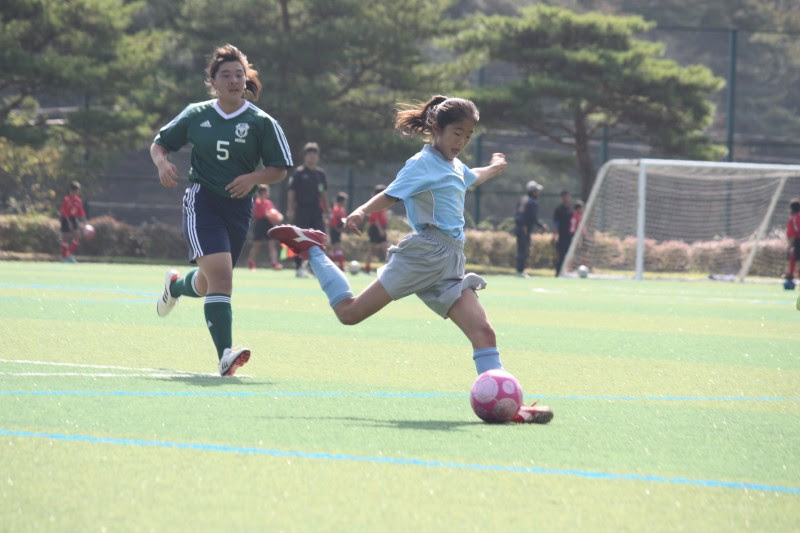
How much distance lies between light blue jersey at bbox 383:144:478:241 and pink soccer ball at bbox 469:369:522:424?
3.29ft

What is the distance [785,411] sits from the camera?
24.8 ft

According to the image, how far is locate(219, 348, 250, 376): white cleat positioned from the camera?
27.6ft

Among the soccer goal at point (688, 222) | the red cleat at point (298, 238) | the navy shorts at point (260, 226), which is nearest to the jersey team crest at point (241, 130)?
the red cleat at point (298, 238)

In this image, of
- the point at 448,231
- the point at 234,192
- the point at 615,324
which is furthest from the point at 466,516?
the point at 615,324

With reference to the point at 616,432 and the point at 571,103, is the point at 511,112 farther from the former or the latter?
the point at 616,432

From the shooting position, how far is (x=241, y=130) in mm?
9094

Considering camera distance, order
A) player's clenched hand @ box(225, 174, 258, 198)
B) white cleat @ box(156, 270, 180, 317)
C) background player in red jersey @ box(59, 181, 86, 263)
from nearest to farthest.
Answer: player's clenched hand @ box(225, 174, 258, 198)
white cleat @ box(156, 270, 180, 317)
background player in red jersey @ box(59, 181, 86, 263)

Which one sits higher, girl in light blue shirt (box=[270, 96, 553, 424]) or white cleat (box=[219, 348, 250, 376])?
girl in light blue shirt (box=[270, 96, 553, 424])

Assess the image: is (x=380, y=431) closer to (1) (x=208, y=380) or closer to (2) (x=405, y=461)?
(2) (x=405, y=461)

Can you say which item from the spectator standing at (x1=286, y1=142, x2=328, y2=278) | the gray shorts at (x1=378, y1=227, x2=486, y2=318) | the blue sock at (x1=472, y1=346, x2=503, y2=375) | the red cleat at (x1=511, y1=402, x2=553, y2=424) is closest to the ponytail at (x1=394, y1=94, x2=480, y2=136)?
the gray shorts at (x1=378, y1=227, x2=486, y2=318)

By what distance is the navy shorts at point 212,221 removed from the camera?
8.99 metres

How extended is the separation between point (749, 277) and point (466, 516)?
29.2m

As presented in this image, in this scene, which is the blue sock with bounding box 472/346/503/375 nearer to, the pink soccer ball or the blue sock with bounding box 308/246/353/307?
the pink soccer ball

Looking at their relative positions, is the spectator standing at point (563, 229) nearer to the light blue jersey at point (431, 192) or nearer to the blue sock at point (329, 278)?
the blue sock at point (329, 278)
